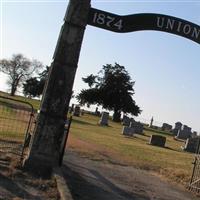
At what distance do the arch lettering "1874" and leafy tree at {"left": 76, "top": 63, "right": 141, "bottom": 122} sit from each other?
A: 201 feet

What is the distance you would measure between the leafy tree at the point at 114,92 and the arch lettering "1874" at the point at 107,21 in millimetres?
61401

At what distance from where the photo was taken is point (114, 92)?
76.0 m

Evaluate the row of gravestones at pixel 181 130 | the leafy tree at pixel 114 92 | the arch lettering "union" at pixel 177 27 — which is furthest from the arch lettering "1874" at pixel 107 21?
the leafy tree at pixel 114 92

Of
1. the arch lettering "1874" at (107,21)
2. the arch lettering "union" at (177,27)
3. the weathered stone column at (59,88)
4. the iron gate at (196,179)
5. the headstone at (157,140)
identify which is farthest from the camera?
the headstone at (157,140)

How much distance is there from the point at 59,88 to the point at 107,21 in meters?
1.98

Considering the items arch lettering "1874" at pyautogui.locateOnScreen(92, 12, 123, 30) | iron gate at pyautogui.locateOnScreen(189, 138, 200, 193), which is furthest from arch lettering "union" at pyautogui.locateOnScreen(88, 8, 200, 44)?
iron gate at pyautogui.locateOnScreen(189, 138, 200, 193)

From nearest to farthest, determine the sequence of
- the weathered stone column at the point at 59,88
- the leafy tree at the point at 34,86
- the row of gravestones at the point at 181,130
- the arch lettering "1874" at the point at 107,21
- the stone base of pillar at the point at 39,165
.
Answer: the stone base of pillar at the point at 39,165
the weathered stone column at the point at 59,88
the arch lettering "1874" at the point at 107,21
the row of gravestones at the point at 181,130
the leafy tree at the point at 34,86

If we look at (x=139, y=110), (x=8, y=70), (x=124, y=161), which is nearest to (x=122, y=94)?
(x=139, y=110)

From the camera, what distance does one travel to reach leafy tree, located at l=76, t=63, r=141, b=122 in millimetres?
75812

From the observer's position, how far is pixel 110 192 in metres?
10.8

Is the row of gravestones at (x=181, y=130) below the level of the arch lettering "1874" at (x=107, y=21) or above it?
below

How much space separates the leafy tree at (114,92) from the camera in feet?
249

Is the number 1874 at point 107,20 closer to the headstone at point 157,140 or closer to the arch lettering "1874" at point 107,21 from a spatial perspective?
the arch lettering "1874" at point 107,21

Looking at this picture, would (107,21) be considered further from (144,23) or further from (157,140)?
(157,140)
